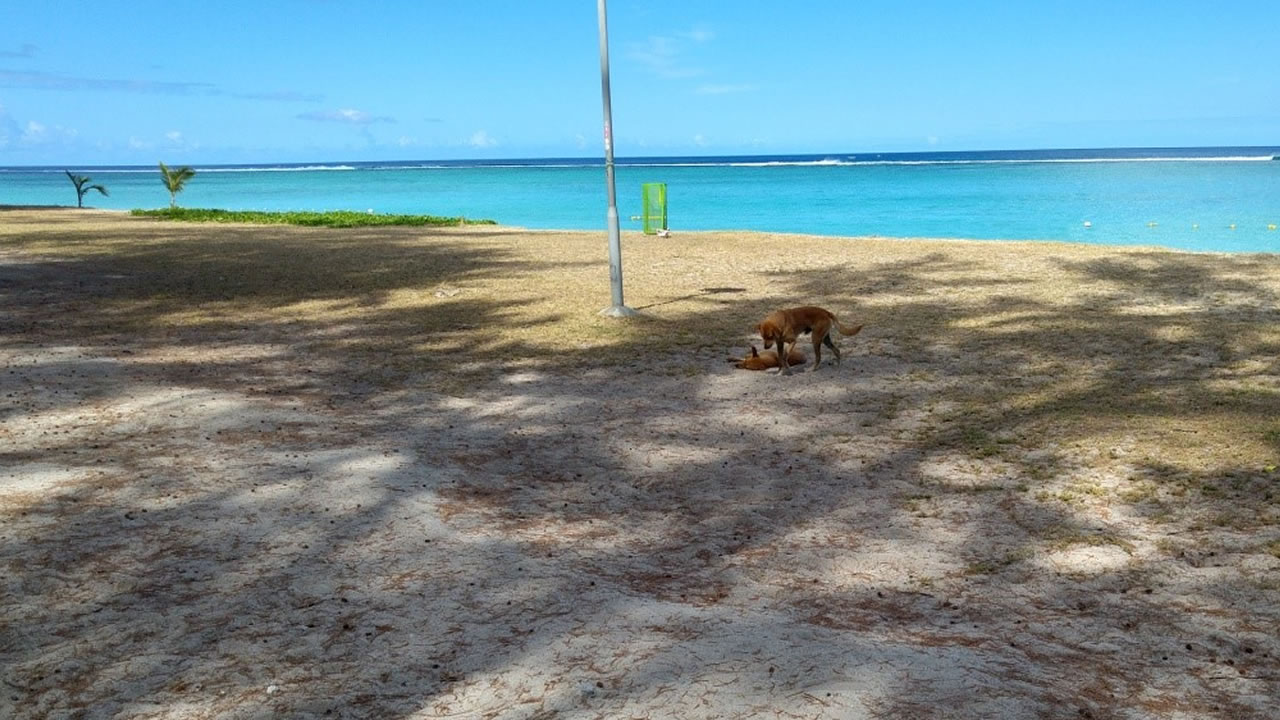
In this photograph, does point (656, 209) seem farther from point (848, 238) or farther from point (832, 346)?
point (832, 346)

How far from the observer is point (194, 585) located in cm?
499

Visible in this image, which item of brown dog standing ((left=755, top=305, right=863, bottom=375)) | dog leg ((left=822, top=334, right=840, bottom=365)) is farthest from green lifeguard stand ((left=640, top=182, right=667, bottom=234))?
brown dog standing ((left=755, top=305, right=863, bottom=375))

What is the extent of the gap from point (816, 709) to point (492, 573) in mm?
1980

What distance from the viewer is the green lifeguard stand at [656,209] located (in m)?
27.8

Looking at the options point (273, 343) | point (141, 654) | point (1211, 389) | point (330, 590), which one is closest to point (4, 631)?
point (141, 654)

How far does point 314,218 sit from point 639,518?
30672 mm

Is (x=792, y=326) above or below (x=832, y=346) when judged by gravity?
above

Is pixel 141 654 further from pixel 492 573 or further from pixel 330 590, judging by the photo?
pixel 492 573

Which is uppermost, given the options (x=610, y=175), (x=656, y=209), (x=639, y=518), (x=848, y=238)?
(x=610, y=175)

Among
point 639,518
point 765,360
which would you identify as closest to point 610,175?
point 765,360

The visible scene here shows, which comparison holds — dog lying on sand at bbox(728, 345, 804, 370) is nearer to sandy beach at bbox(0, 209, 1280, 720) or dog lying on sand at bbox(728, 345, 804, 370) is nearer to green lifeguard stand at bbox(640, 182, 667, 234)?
sandy beach at bbox(0, 209, 1280, 720)

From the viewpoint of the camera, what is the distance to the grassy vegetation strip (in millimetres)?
33531

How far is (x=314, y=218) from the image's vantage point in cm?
3441

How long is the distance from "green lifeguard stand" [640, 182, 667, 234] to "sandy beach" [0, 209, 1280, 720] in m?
14.7
